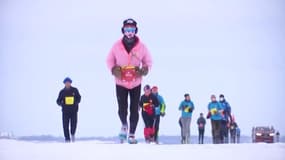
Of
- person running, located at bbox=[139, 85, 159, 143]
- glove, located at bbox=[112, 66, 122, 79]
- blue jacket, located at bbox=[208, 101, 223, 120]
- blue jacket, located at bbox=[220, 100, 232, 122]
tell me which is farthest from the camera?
blue jacket, located at bbox=[220, 100, 232, 122]

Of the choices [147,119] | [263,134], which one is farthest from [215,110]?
[263,134]

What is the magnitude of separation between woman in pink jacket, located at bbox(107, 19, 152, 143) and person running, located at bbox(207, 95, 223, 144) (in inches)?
323

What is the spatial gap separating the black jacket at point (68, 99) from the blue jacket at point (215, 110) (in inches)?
237

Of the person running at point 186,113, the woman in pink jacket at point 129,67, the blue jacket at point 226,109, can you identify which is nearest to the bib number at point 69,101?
the woman in pink jacket at point 129,67

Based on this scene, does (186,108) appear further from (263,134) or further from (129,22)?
(263,134)

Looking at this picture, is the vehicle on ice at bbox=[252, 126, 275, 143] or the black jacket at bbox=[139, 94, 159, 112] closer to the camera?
the black jacket at bbox=[139, 94, 159, 112]

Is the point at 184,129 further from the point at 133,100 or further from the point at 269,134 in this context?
the point at 269,134

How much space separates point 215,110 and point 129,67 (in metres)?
8.51

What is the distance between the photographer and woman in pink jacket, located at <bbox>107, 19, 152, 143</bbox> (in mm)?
11539

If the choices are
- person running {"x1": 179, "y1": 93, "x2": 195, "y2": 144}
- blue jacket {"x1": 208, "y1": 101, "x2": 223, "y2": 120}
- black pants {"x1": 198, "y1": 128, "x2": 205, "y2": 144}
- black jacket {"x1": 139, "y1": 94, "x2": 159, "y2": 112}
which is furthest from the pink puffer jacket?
black pants {"x1": 198, "y1": 128, "x2": 205, "y2": 144}

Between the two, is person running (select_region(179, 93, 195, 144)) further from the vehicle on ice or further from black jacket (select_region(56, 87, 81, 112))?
the vehicle on ice

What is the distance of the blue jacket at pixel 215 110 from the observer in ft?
64.4

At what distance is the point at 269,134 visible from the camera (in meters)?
36.7

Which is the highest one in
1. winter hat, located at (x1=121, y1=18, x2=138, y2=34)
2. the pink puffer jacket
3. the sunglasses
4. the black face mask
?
winter hat, located at (x1=121, y1=18, x2=138, y2=34)
